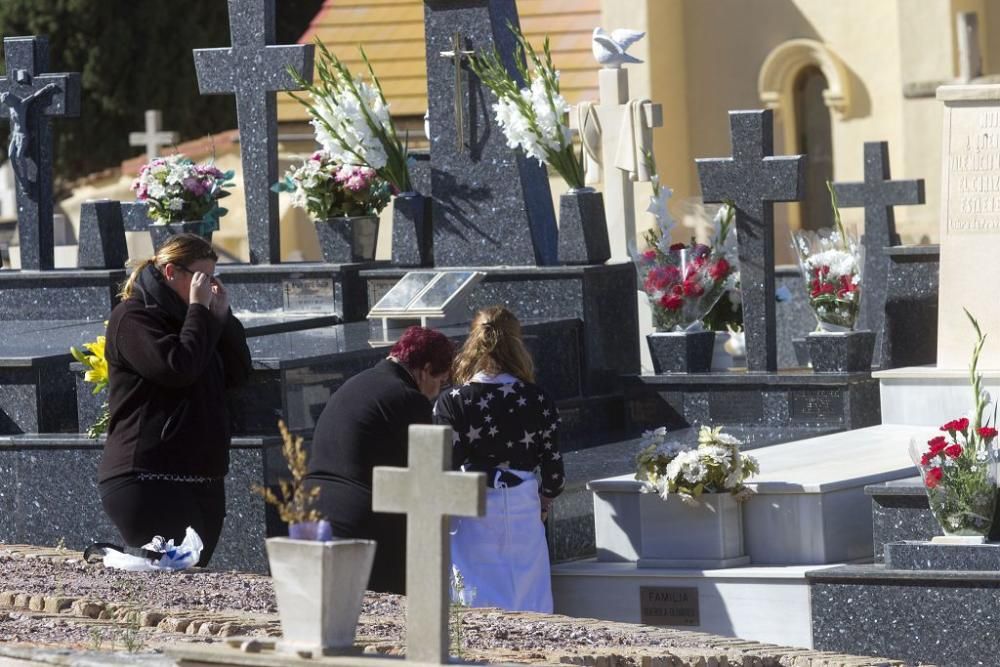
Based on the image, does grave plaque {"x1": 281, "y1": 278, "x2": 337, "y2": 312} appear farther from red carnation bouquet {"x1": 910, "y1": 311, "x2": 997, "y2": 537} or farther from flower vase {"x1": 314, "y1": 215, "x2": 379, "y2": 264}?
red carnation bouquet {"x1": 910, "y1": 311, "x2": 997, "y2": 537}

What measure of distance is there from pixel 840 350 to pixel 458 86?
2.60 m

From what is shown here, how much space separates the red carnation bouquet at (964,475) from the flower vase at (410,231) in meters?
4.77

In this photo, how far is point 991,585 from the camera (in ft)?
25.3

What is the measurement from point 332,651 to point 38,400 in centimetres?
494

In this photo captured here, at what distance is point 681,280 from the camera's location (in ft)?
36.8

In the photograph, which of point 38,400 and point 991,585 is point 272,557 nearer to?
point 991,585

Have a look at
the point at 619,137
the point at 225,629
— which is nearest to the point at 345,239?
the point at 619,137

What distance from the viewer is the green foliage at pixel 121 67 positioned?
33.7 metres

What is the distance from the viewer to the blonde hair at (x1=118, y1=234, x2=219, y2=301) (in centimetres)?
781

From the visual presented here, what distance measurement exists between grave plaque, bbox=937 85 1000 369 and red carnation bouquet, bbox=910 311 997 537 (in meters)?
2.71

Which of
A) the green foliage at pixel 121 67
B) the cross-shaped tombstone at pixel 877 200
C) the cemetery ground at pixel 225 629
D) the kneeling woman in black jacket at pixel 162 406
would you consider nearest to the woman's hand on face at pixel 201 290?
the kneeling woman in black jacket at pixel 162 406

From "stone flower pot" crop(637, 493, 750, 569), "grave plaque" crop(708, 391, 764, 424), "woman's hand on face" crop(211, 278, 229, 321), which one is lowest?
"stone flower pot" crop(637, 493, 750, 569)

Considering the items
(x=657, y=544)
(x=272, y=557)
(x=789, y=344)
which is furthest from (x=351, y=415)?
(x=789, y=344)

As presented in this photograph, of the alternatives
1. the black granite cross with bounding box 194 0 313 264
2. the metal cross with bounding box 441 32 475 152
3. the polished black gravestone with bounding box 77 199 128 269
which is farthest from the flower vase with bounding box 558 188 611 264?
the polished black gravestone with bounding box 77 199 128 269
